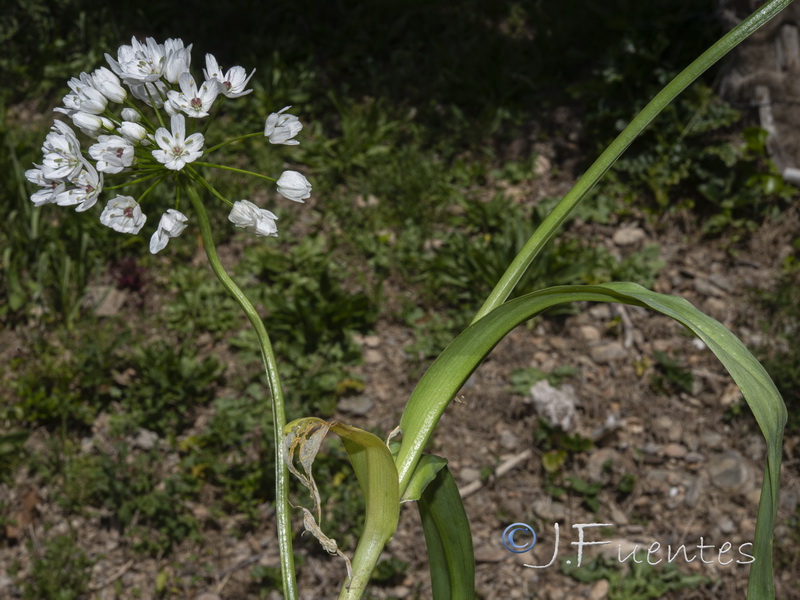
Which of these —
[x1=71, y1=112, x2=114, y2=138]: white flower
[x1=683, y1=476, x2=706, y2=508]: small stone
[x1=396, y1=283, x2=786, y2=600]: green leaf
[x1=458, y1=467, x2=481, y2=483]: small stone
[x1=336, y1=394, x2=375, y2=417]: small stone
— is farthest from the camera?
[x1=336, y1=394, x2=375, y2=417]: small stone

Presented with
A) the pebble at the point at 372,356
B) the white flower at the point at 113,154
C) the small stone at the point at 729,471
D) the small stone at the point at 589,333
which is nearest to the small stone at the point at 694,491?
the small stone at the point at 729,471

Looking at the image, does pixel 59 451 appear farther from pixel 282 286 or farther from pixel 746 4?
pixel 746 4

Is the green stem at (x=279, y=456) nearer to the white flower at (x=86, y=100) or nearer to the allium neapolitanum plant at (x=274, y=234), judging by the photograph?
the allium neapolitanum plant at (x=274, y=234)

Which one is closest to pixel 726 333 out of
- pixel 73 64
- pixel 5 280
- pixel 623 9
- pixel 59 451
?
pixel 59 451

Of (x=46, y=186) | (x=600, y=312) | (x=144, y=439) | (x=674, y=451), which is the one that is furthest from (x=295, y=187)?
(x=600, y=312)

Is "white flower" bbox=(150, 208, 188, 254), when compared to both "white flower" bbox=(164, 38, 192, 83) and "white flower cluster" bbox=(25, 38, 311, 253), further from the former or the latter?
"white flower" bbox=(164, 38, 192, 83)

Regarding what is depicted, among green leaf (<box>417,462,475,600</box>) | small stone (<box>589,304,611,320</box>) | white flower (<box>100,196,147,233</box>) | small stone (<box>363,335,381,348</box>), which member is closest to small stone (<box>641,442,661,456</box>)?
small stone (<box>589,304,611,320</box>)

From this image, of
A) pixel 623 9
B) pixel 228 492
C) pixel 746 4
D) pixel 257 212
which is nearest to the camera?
pixel 257 212
